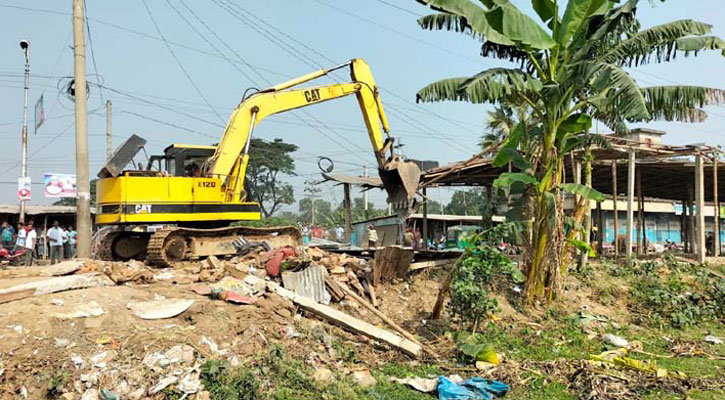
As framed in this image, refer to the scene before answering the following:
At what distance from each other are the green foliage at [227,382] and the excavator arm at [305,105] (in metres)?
6.51

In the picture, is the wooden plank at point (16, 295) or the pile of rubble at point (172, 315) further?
the wooden plank at point (16, 295)

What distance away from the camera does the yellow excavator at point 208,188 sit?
11148 mm

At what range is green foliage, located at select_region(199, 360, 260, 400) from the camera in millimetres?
5898

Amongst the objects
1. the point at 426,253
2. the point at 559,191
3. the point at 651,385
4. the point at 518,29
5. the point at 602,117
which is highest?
the point at 518,29

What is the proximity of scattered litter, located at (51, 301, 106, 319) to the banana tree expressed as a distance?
20.5 feet

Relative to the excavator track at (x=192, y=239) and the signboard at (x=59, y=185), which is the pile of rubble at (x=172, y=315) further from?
the signboard at (x=59, y=185)

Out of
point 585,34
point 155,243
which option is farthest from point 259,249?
point 585,34

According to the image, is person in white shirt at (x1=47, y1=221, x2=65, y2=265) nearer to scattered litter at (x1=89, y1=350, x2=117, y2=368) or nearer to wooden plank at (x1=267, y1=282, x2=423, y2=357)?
wooden plank at (x1=267, y1=282, x2=423, y2=357)

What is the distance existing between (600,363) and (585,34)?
5.27 meters

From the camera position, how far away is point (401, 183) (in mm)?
12773

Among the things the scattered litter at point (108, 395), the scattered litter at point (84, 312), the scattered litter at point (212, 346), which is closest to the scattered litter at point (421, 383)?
the scattered litter at point (212, 346)

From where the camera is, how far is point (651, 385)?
6633 mm

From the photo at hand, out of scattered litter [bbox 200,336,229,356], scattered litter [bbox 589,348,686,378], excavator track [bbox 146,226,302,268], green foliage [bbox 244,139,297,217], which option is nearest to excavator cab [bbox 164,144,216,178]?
excavator track [bbox 146,226,302,268]

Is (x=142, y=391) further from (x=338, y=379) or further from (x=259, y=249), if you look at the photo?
(x=259, y=249)
